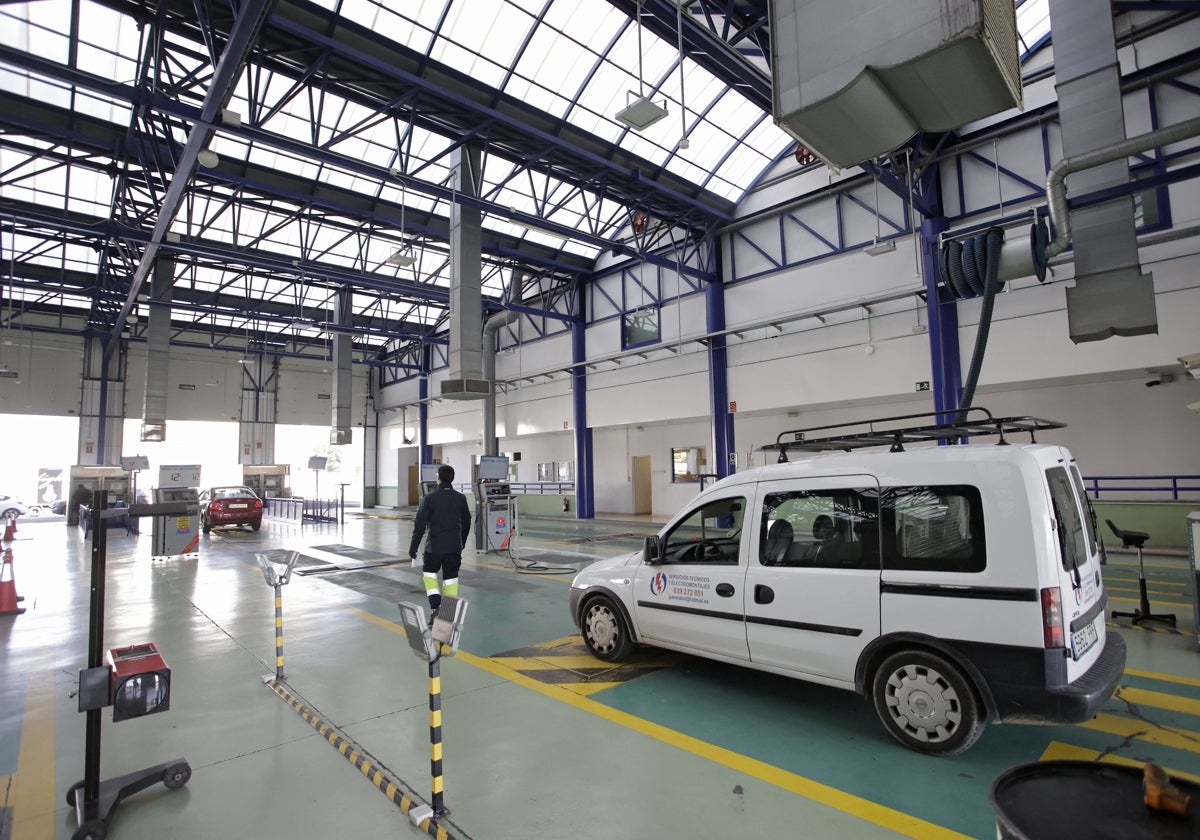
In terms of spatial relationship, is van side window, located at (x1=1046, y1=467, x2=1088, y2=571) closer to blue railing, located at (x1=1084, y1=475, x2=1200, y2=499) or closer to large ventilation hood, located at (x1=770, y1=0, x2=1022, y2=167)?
large ventilation hood, located at (x1=770, y1=0, x2=1022, y2=167)

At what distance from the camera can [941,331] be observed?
13.0 meters

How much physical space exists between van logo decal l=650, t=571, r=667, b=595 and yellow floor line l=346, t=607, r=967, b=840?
95 cm

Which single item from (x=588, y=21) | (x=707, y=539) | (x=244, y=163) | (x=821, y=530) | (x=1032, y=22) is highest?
(x=1032, y=22)

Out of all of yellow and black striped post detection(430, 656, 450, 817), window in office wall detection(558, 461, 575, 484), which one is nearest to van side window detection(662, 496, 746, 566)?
yellow and black striped post detection(430, 656, 450, 817)

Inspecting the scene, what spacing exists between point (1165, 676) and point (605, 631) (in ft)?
14.6

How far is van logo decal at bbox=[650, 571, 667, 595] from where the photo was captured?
190 inches

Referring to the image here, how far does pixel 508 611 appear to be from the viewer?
7.61 m

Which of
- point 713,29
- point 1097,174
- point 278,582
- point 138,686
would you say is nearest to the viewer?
point 138,686

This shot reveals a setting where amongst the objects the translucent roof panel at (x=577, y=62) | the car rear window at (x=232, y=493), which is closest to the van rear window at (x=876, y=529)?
the translucent roof panel at (x=577, y=62)

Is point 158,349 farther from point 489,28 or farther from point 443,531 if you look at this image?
point 443,531

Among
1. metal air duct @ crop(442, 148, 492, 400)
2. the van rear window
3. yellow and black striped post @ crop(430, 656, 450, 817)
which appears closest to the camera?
yellow and black striped post @ crop(430, 656, 450, 817)

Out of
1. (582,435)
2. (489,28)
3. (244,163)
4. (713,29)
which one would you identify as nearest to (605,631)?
(713,29)

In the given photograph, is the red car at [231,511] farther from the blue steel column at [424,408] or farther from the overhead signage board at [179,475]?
the blue steel column at [424,408]

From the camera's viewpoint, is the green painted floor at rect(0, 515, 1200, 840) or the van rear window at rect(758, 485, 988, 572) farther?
the van rear window at rect(758, 485, 988, 572)
